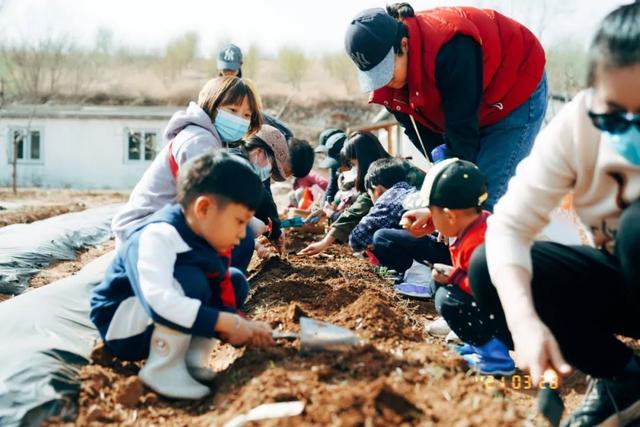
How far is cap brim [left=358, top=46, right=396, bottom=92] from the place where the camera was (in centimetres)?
354

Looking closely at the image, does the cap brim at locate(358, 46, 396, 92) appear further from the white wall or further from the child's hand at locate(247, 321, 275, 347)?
the white wall

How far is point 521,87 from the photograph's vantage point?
12.6 ft

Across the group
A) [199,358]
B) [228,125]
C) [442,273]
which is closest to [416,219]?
[442,273]

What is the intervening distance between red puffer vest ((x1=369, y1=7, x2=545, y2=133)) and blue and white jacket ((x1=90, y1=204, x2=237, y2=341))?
5.35 ft

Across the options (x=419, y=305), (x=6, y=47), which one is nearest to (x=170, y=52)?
(x=6, y=47)

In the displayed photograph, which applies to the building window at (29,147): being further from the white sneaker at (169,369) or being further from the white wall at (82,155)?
the white sneaker at (169,369)

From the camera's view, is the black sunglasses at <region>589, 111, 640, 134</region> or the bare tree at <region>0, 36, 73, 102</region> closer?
the black sunglasses at <region>589, 111, 640, 134</region>

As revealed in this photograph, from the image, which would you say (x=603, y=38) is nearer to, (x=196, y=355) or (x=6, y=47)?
(x=196, y=355)

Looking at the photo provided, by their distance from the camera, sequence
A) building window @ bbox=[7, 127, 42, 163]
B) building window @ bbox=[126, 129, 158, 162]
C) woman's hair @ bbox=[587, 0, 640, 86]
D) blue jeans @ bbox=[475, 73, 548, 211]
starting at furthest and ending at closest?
1. building window @ bbox=[7, 127, 42, 163]
2. building window @ bbox=[126, 129, 158, 162]
3. blue jeans @ bbox=[475, 73, 548, 211]
4. woman's hair @ bbox=[587, 0, 640, 86]

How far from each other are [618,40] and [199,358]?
1767mm

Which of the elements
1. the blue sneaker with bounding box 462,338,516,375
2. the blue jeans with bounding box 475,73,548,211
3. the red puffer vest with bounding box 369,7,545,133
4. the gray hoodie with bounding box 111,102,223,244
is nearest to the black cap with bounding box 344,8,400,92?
the red puffer vest with bounding box 369,7,545,133

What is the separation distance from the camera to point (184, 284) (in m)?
2.42

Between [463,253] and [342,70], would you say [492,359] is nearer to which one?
[463,253]

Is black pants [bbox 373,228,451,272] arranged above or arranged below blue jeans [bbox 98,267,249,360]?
below
